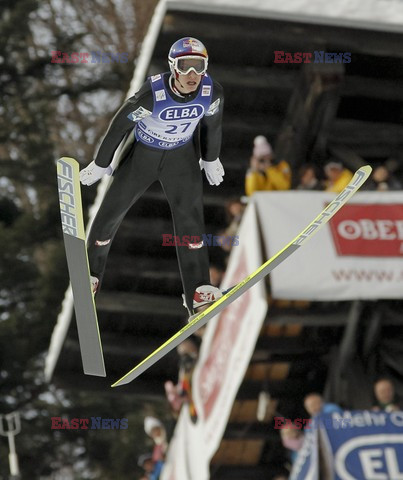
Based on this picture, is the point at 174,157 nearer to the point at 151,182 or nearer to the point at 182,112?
the point at 151,182

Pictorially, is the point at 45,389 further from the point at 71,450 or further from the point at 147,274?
the point at 147,274

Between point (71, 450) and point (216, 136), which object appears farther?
point (71, 450)

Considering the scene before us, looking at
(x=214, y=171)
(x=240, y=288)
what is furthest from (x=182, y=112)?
(x=240, y=288)

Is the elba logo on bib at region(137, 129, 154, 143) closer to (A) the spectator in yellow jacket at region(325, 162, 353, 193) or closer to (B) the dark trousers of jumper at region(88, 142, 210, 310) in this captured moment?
(B) the dark trousers of jumper at region(88, 142, 210, 310)

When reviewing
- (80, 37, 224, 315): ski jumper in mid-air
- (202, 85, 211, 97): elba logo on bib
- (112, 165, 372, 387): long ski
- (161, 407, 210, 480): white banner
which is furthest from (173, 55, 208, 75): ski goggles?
(161, 407, 210, 480): white banner

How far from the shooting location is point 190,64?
7.70 m

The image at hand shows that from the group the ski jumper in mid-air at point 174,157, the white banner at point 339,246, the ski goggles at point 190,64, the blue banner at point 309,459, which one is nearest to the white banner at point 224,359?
the white banner at point 339,246

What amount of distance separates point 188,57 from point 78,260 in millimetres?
1383

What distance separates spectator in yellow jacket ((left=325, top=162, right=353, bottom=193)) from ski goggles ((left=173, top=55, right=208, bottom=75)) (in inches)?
253

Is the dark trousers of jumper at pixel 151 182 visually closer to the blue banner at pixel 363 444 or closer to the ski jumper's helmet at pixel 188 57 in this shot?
the ski jumper's helmet at pixel 188 57

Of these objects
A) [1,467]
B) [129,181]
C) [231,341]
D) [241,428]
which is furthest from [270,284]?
[1,467]

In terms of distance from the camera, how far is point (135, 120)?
8.00m

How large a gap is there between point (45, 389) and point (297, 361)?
1358 centimetres

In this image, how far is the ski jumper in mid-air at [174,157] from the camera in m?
7.91
